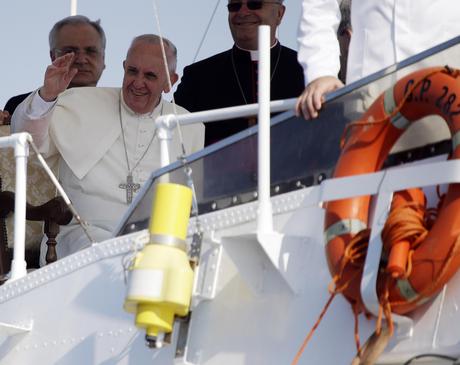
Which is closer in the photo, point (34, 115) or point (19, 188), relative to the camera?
point (19, 188)

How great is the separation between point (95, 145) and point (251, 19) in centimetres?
134

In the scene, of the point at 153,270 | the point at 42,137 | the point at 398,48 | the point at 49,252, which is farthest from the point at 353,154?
the point at 42,137

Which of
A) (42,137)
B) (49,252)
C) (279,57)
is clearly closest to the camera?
(49,252)

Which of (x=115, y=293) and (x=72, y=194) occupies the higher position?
(x=72, y=194)

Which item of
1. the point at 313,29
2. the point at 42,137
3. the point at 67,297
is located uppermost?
the point at 42,137

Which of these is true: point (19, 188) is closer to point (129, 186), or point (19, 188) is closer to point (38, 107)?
point (38, 107)

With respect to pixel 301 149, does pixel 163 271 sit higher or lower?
lower

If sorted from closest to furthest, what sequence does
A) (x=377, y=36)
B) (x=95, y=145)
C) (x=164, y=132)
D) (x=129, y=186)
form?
(x=377, y=36) < (x=164, y=132) < (x=129, y=186) < (x=95, y=145)

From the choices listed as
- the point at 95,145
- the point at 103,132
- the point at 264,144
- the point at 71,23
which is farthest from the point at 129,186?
the point at 264,144

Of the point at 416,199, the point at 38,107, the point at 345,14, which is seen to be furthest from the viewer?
the point at 38,107

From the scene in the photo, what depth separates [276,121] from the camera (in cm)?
501

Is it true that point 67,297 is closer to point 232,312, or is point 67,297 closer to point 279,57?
point 232,312

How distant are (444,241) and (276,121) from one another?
49.2 inches

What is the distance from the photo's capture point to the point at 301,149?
16.1 ft
